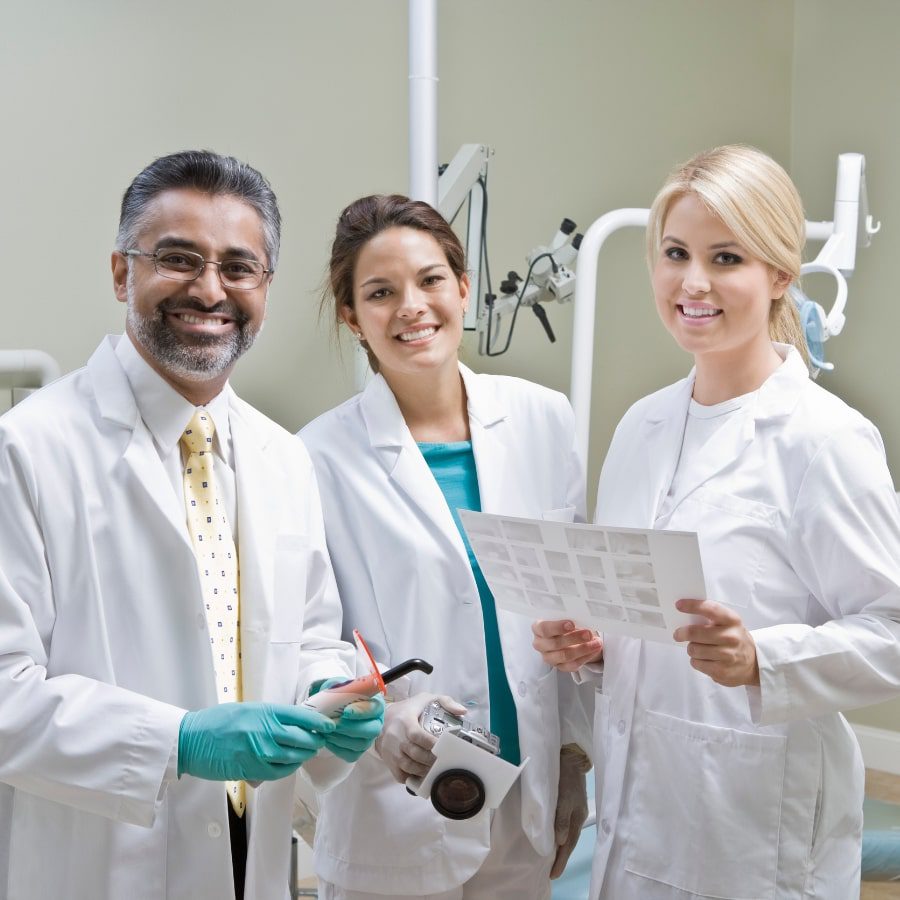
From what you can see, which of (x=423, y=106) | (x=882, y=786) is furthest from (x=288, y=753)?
(x=882, y=786)

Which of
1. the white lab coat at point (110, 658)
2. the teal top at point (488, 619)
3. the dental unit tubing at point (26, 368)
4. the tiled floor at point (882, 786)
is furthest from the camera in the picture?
the tiled floor at point (882, 786)

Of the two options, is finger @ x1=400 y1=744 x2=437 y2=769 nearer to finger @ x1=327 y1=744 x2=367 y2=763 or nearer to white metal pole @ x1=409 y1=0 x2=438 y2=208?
finger @ x1=327 y1=744 x2=367 y2=763

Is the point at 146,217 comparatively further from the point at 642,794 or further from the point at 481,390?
the point at 642,794

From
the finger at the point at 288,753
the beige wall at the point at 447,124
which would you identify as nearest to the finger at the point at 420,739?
the finger at the point at 288,753

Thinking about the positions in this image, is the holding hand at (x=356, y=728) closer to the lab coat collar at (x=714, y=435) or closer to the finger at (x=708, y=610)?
the finger at (x=708, y=610)

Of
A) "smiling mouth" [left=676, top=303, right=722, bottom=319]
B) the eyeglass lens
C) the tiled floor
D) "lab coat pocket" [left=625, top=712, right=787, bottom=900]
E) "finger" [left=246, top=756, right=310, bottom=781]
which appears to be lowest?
the tiled floor

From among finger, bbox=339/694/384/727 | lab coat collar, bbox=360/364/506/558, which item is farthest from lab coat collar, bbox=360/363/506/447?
finger, bbox=339/694/384/727

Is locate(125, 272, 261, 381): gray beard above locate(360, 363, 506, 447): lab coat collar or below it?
above

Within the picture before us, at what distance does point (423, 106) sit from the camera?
7.06ft

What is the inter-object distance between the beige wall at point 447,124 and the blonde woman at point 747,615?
4.46 feet

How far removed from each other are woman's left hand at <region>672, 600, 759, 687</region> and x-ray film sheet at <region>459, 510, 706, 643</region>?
0.04 ft

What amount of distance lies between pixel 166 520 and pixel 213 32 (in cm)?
167

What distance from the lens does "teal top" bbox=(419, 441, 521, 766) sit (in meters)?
1.66

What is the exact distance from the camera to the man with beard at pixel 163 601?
4.01ft
